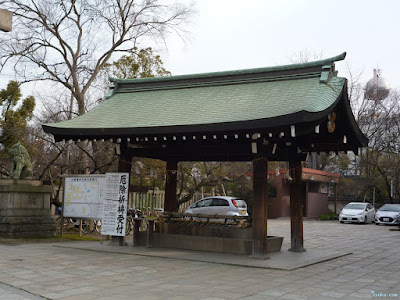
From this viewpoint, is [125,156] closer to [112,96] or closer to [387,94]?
[112,96]

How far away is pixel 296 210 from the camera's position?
38.5ft

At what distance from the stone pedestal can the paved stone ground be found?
8.29 ft

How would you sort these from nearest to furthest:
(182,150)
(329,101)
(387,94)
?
(329,101) < (182,150) < (387,94)

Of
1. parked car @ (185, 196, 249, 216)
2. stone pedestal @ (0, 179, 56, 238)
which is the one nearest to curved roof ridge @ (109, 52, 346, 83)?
stone pedestal @ (0, 179, 56, 238)

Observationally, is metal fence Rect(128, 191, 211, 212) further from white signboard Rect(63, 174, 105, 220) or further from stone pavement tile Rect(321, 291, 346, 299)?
stone pavement tile Rect(321, 291, 346, 299)

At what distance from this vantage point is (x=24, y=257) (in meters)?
9.67

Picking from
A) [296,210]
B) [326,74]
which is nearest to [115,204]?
[296,210]

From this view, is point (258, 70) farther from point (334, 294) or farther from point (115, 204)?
point (334, 294)

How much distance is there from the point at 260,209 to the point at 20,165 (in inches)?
348

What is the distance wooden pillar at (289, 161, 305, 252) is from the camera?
457 inches

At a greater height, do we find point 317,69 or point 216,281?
point 317,69

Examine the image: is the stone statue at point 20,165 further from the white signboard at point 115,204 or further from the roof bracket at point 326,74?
the roof bracket at point 326,74

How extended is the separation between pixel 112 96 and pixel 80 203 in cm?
392

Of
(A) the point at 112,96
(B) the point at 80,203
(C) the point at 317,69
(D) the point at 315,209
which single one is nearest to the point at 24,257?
(B) the point at 80,203
